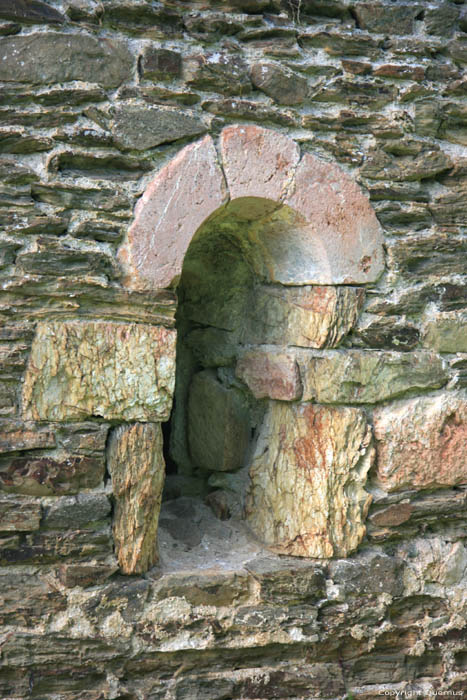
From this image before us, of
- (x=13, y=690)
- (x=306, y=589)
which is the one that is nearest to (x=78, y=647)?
→ (x=13, y=690)

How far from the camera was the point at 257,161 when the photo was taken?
256 cm

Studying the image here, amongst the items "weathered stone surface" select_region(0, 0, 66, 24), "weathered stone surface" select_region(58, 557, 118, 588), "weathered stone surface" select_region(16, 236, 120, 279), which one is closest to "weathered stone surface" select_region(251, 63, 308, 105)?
"weathered stone surface" select_region(0, 0, 66, 24)

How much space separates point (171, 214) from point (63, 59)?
63 centimetres

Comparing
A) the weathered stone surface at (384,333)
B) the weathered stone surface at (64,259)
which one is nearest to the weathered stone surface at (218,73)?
the weathered stone surface at (64,259)

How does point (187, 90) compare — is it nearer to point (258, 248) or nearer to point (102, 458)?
point (258, 248)

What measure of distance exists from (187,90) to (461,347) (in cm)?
151

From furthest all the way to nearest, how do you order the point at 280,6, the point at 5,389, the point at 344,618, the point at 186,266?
the point at 186,266 → the point at 344,618 → the point at 280,6 → the point at 5,389

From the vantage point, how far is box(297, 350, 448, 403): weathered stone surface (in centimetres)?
273

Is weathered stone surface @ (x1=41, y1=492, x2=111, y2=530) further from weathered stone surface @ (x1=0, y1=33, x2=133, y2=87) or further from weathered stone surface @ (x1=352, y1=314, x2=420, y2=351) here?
weathered stone surface @ (x1=0, y1=33, x2=133, y2=87)

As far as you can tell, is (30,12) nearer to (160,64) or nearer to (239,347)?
(160,64)

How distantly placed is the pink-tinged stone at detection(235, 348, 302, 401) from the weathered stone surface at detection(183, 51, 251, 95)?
1045 millimetres

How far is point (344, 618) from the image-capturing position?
9.13 feet

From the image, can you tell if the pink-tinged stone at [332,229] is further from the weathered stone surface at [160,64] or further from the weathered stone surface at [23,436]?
the weathered stone surface at [23,436]

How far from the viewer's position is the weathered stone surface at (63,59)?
7.68 feet
